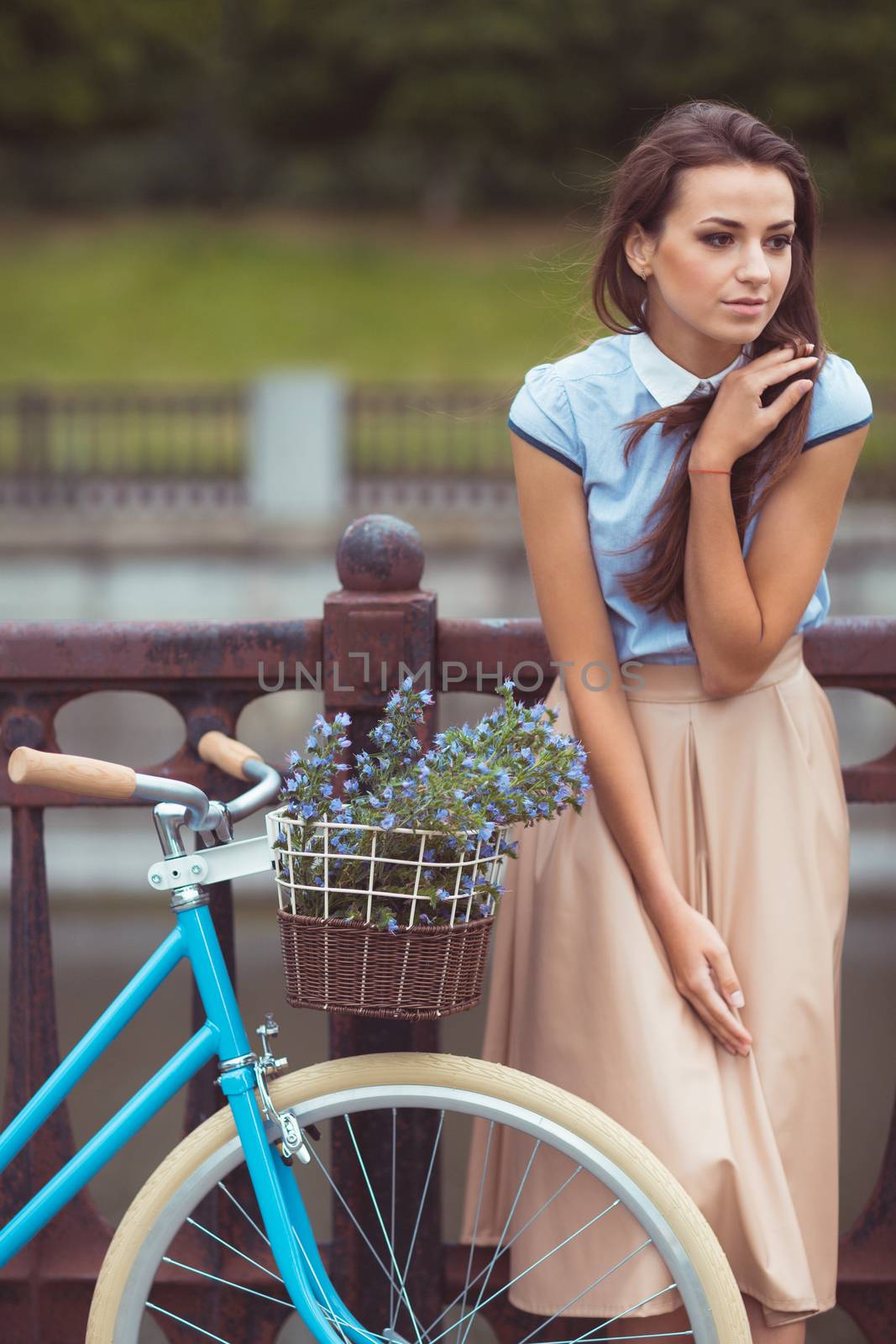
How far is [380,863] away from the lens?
185cm

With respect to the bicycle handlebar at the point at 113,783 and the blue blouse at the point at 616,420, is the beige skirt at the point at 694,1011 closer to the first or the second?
the blue blouse at the point at 616,420

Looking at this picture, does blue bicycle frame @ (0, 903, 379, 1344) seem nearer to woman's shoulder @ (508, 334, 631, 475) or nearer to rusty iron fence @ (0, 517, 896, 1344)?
rusty iron fence @ (0, 517, 896, 1344)

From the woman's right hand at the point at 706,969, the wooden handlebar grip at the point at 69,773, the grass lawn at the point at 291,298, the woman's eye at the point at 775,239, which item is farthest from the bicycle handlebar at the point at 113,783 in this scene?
the grass lawn at the point at 291,298

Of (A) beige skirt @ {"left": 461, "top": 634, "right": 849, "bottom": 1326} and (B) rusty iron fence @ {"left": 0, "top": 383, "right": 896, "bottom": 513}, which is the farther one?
(B) rusty iron fence @ {"left": 0, "top": 383, "right": 896, "bottom": 513}

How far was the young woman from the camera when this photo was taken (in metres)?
2.00

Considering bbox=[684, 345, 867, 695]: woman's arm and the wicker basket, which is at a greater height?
bbox=[684, 345, 867, 695]: woman's arm

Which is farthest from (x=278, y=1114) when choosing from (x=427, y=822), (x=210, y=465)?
(x=210, y=465)

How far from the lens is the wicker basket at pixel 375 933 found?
184 centimetres

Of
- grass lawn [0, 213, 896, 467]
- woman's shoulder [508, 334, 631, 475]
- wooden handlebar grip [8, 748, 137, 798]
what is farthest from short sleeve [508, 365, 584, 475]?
grass lawn [0, 213, 896, 467]

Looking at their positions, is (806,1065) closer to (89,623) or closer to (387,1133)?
(387,1133)

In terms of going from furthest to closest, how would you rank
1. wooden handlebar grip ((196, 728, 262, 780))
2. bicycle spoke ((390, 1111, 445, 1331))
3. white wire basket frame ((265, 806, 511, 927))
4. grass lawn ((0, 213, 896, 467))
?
grass lawn ((0, 213, 896, 467)) < bicycle spoke ((390, 1111, 445, 1331)) < wooden handlebar grip ((196, 728, 262, 780)) < white wire basket frame ((265, 806, 511, 927))

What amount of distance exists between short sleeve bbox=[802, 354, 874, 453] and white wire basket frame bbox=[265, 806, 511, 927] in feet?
2.19

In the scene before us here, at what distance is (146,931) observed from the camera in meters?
7.38

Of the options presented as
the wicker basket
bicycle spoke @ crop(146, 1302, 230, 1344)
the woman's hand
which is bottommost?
bicycle spoke @ crop(146, 1302, 230, 1344)
